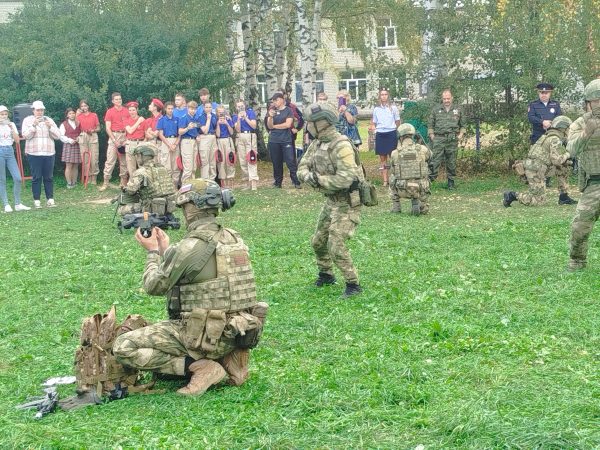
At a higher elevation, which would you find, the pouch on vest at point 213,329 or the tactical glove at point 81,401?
the pouch on vest at point 213,329

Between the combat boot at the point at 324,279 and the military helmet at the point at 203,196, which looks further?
the combat boot at the point at 324,279

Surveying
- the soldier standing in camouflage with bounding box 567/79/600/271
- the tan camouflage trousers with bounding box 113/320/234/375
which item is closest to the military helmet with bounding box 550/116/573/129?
the soldier standing in camouflage with bounding box 567/79/600/271

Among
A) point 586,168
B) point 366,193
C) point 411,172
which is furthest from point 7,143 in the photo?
point 586,168

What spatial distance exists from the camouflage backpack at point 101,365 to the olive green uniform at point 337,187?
11.6 feet

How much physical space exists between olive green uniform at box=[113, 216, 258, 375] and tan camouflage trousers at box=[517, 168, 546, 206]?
11130 millimetres

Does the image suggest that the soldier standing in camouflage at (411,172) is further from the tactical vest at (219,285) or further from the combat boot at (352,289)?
the tactical vest at (219,285)

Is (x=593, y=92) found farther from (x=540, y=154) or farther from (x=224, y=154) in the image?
(x=224, y=154)

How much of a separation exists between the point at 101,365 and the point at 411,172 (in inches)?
414

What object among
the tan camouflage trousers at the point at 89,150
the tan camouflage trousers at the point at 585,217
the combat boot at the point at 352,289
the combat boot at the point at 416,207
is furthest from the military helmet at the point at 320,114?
the tan camouflage trousers at the point at 89,150

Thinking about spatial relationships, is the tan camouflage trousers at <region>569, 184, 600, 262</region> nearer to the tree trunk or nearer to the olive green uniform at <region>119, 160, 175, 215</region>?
the olive green uniform at <region>119, 160, 175, 215</region>

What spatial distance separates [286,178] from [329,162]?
43.1 feet

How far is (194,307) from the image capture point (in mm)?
7098

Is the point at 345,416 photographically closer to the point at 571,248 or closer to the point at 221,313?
the point at 221,313

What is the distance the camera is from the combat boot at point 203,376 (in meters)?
7.05
